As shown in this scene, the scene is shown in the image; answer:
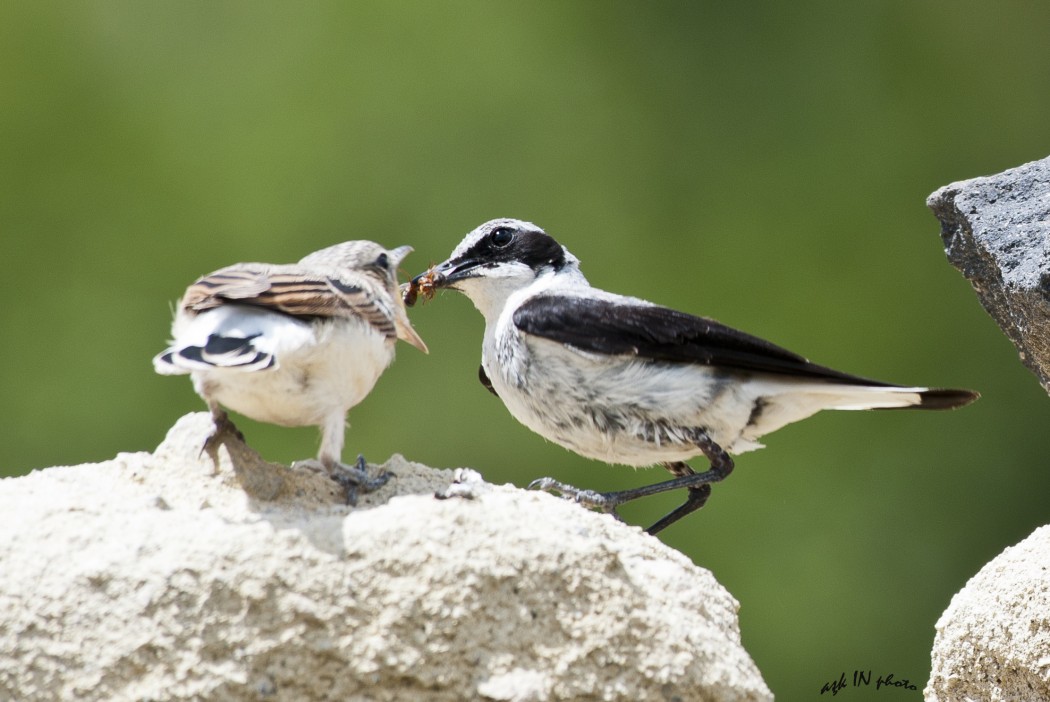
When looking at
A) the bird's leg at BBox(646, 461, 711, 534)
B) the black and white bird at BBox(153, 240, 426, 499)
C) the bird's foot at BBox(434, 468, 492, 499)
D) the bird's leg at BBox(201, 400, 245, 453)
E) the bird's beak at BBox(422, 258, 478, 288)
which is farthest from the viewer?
the bird's beak at BBox(422, 258, 478, 288)

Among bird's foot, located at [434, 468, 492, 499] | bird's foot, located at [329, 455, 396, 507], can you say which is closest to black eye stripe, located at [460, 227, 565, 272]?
bird's foot, located at [434, 468, 492, 499]

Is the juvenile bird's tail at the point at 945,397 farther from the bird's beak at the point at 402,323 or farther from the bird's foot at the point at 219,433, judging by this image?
the bird's foot at the point at 219,433

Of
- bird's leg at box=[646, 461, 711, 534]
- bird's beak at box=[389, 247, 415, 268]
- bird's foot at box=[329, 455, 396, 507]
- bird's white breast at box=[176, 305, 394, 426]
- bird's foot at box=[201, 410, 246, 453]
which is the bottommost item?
bird's leg at box=[646, 461, 711, 534]

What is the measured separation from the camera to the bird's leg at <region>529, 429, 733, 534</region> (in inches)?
183

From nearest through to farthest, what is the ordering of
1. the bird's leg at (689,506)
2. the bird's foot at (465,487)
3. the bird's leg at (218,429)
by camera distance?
the bird's foot at (465,487) → the bird's leg at (218,429) → the bird's leg at (689,506)

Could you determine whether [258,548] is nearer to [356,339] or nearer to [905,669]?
[356,339]

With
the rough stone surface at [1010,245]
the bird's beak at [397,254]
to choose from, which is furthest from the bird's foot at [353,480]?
the rough stone surface at [1010,245]

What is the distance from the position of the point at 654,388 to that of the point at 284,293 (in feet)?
4.29

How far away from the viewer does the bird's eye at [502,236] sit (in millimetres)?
5352

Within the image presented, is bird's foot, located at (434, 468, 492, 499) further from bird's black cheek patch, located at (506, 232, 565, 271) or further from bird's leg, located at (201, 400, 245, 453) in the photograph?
bird's black cheek patch, located at (506, 232, 565, 271)

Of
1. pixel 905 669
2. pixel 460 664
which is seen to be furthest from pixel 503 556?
pixel 905 669

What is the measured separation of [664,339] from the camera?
470cm

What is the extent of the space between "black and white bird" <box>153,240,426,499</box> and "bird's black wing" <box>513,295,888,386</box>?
2.19 ft

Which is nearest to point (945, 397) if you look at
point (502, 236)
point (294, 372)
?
point (502, 236)
